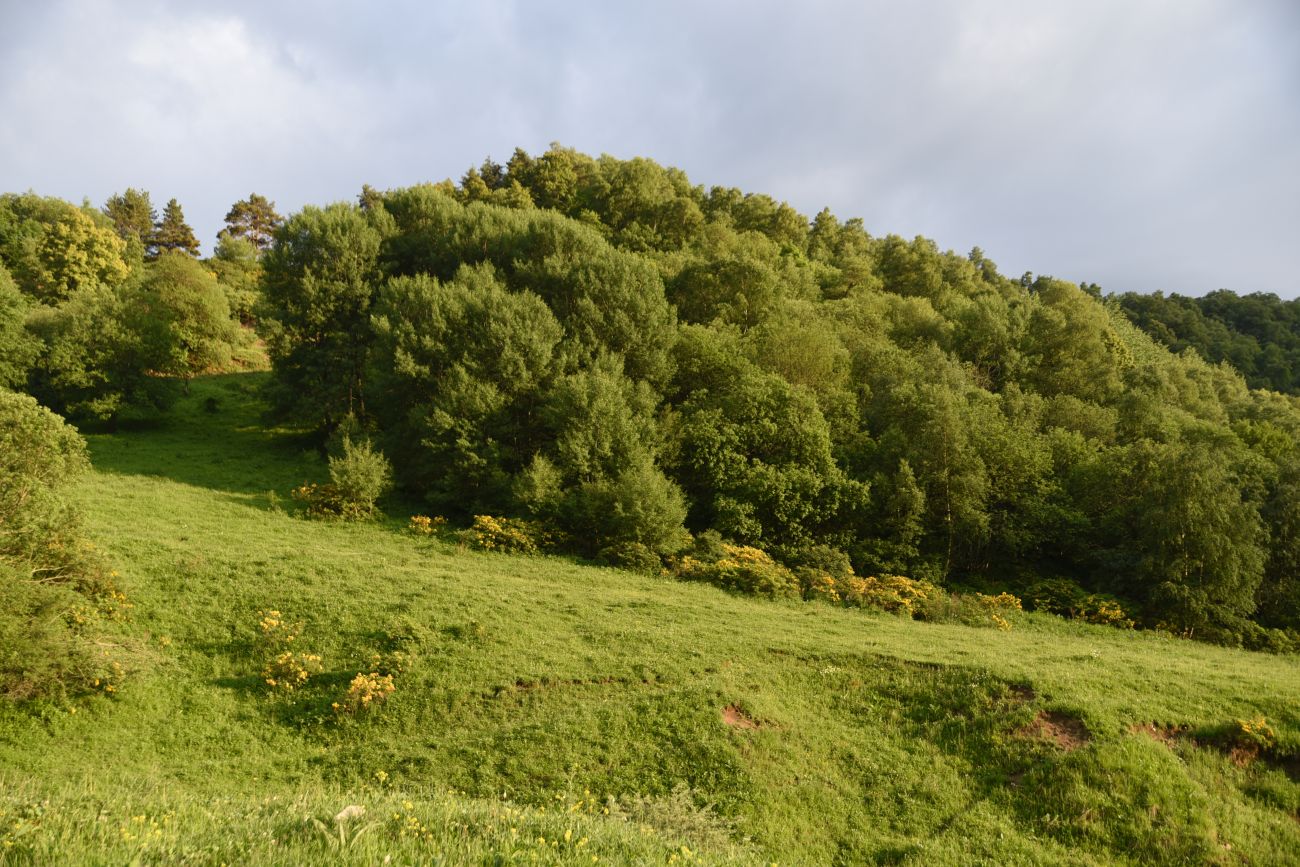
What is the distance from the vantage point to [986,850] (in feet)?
35.0

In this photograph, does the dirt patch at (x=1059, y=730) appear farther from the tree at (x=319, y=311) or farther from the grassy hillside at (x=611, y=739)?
the tree at (x=319, y=311)

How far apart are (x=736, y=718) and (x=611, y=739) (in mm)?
2772

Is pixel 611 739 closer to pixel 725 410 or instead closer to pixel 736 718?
pixel 736 718

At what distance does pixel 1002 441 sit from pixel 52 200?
315ft

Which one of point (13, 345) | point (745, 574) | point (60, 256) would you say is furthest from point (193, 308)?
point (745, 574)

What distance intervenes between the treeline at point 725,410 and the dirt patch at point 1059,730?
14.0m

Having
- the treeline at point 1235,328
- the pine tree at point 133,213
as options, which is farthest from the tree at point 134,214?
the treeline at point 1235,328

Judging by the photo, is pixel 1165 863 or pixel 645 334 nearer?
pixel 1165 863

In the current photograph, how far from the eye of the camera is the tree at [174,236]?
82188 mm

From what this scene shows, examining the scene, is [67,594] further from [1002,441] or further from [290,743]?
[1002,441]

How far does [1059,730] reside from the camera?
44.8ft

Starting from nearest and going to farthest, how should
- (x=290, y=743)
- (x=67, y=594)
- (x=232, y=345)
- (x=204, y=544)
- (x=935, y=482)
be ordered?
(x=290, y=743), (x=67, y=594), (x=204, y=544), (x=935, y=482), (x=232, y=345)

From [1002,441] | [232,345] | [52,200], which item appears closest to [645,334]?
[1002,441]

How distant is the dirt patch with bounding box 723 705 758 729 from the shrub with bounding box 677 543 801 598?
438 inches
